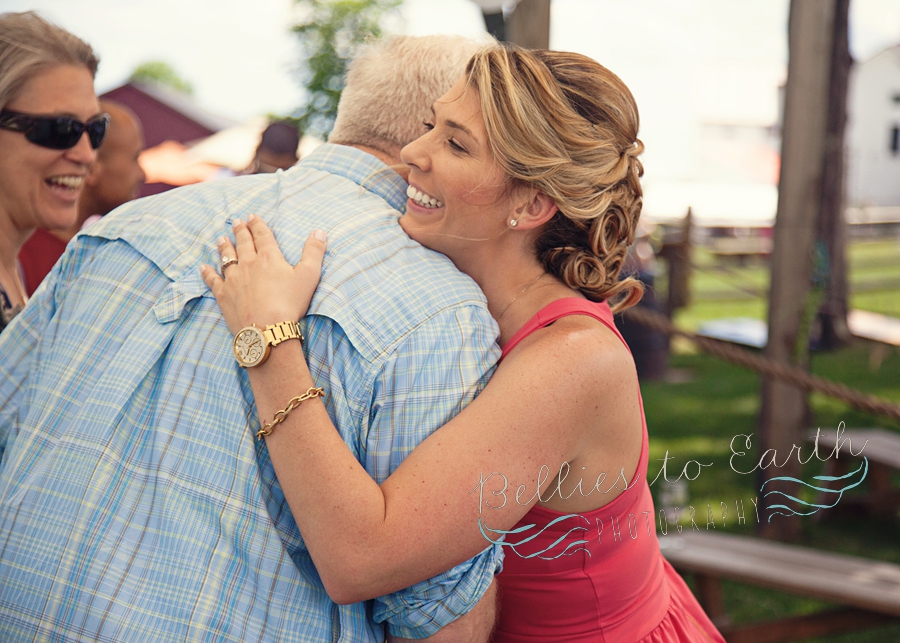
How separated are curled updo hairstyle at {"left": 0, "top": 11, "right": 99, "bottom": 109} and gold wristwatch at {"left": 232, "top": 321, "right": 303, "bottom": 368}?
127 cm

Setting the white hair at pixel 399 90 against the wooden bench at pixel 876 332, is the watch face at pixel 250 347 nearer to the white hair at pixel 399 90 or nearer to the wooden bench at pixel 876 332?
the white hair at pixel 399 90

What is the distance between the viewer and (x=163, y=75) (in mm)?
76250

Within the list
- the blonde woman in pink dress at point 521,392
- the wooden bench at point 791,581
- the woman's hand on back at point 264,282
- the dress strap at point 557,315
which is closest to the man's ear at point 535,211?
the blonde woman in pink dress at point 521,392

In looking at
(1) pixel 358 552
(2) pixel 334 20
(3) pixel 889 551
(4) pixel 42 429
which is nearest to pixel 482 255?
(1) pixel 358 552

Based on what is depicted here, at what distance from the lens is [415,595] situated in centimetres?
128

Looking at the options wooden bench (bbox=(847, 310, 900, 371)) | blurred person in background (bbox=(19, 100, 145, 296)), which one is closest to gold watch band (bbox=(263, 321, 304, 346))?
blurred person in background (bbox=(19, 100, 145, 296))

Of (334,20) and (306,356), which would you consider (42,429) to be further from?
(334,20)

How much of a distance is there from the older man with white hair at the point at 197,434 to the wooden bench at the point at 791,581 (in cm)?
241

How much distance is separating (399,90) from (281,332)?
683 mm

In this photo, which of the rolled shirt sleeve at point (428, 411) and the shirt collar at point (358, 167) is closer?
the rolled shirt sleeve at point (428, 411)

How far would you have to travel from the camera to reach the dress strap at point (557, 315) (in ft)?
4.95

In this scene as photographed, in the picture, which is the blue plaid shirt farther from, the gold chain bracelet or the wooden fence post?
the wooden fence post

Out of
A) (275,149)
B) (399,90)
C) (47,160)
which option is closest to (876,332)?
(275,149)

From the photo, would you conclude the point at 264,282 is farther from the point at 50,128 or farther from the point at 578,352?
the point at 50,128
